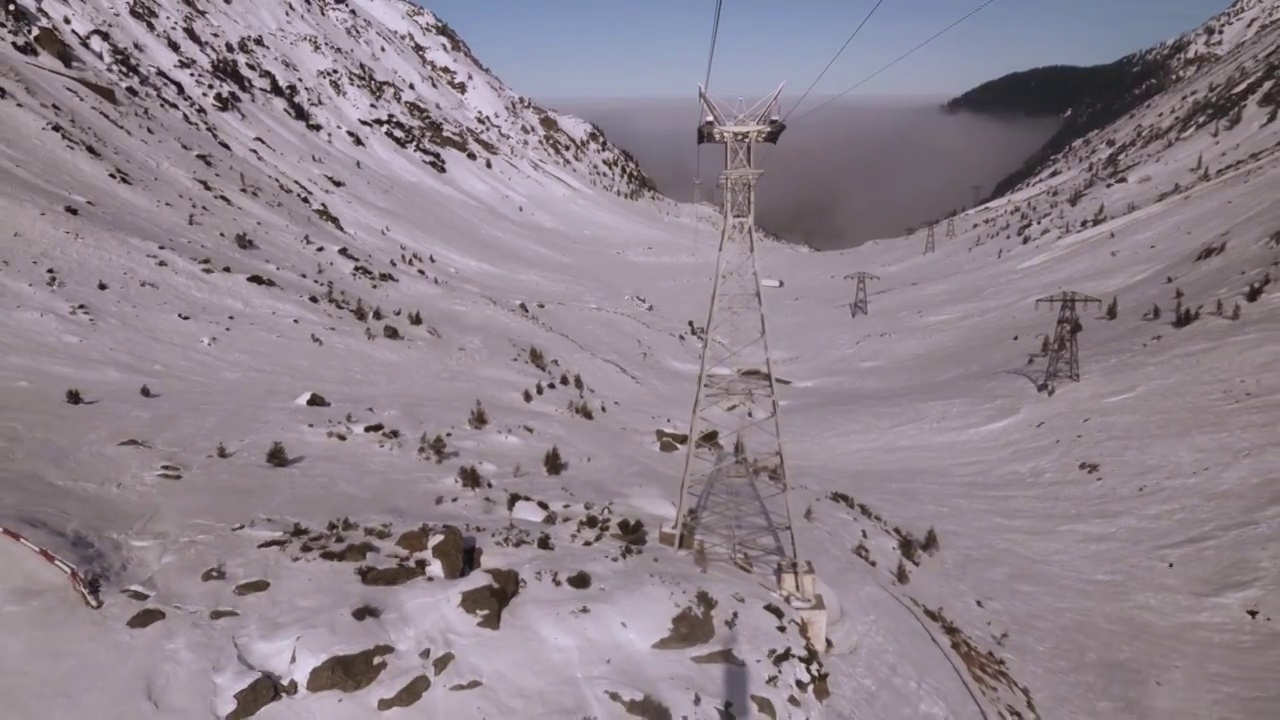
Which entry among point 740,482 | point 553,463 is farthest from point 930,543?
point 553,463

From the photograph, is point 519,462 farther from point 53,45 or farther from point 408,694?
point 53,45

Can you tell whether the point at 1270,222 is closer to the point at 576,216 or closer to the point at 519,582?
the point at 519,582

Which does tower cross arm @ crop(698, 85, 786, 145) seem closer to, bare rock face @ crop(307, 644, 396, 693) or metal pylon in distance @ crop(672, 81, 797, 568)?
metal pylon in distance @ crop(672, 81, 797, 568)

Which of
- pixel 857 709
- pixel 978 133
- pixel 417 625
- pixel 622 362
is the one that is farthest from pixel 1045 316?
pixel 978 133

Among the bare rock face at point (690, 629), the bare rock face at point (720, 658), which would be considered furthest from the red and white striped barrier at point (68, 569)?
the bare rock face at point (720, 658)

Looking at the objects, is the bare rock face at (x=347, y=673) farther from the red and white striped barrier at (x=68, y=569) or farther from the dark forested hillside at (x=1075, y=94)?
the dark forested hillside at (x=1075, y=94)

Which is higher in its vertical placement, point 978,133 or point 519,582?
point 978,133
